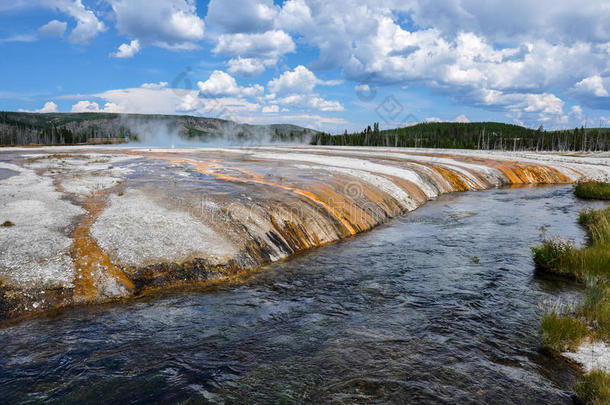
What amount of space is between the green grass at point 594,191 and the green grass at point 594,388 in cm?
2834

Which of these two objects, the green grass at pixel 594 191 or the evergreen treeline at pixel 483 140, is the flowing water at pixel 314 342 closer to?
the green grass at pixel 594 191

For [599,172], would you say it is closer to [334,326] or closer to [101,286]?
[334,326]

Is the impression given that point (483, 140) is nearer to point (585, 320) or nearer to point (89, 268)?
point (585, 320)

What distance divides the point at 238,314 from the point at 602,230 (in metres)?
14.1

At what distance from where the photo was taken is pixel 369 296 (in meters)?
10.2

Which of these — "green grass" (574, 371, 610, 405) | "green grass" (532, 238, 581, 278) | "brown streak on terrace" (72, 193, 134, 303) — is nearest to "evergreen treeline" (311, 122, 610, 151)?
"green grass" (532, 238, 581, 278)

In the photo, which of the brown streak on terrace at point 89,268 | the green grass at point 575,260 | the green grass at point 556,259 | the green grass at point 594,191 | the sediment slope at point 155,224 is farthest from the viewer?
the green grass at point 594,191

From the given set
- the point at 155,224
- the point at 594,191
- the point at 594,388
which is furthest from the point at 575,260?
the point at 594,191

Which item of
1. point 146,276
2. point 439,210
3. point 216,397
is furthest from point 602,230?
point 146,276

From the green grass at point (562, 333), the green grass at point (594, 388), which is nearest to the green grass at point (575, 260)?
the green grass at point (562, 333)

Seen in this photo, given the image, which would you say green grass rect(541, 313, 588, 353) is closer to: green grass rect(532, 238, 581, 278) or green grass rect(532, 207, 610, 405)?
green grass rect(532, 207, 610, 405)

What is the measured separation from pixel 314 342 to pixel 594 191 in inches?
1207

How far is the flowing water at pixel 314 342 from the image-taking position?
6.27 m

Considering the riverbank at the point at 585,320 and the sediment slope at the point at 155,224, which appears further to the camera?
the sediment slope at the point at 155,224
